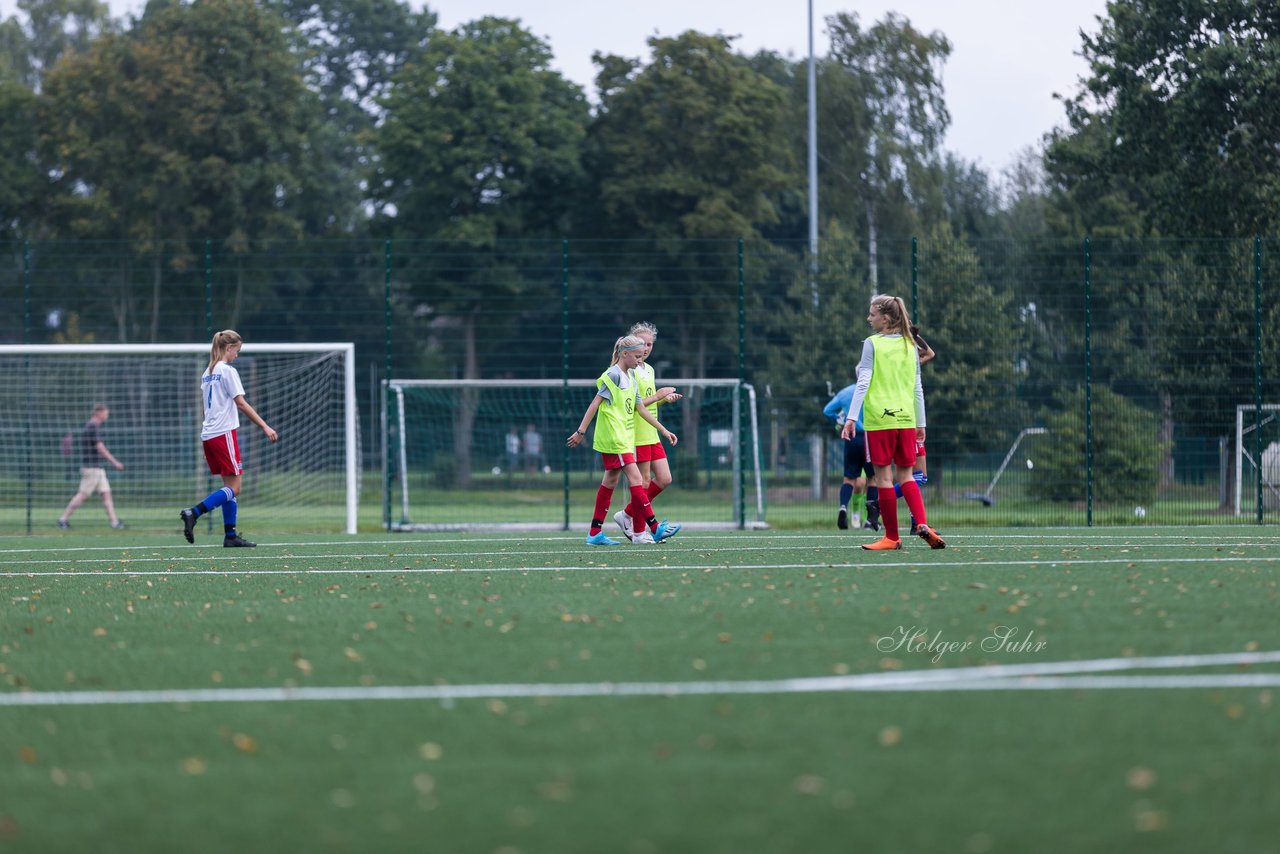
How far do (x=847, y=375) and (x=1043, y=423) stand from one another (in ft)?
9.17

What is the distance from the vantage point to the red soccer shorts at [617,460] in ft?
40.5

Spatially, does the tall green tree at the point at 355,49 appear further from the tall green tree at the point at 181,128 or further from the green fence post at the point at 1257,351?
the green fence post at the point at 1257,351

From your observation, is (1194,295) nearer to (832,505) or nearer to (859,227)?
(832,505)

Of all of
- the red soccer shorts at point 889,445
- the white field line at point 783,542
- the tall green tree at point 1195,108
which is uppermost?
the tall green tree at point 1195,108

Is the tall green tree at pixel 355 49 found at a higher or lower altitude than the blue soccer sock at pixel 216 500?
higher

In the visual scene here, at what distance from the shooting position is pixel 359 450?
2159cm

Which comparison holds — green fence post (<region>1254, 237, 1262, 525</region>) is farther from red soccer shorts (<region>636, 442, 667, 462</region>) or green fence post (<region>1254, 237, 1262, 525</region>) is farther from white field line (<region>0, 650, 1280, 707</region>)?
white field line (<region>0, 650, 1280, 707</region>)

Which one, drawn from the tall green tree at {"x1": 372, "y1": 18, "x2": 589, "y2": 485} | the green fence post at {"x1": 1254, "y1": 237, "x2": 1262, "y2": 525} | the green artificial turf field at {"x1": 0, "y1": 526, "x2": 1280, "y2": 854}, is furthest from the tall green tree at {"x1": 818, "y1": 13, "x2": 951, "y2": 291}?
the green artificial turf field at {"x1": 0, "y1": 526, "x2": 1280, "y2": 854}

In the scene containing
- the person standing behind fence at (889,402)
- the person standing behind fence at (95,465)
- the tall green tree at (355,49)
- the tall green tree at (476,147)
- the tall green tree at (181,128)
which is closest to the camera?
the person standing behind fence at (889,402)

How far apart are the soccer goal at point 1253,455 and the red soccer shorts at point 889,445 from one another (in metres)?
9.96

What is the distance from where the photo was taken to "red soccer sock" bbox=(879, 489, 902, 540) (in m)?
10.2

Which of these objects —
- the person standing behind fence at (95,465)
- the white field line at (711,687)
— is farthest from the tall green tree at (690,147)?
the white field line at (711,687)

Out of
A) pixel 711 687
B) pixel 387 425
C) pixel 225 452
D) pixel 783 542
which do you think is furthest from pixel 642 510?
pixel 711 687

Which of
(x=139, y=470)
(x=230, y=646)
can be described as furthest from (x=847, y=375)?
(x=230, y=646)
